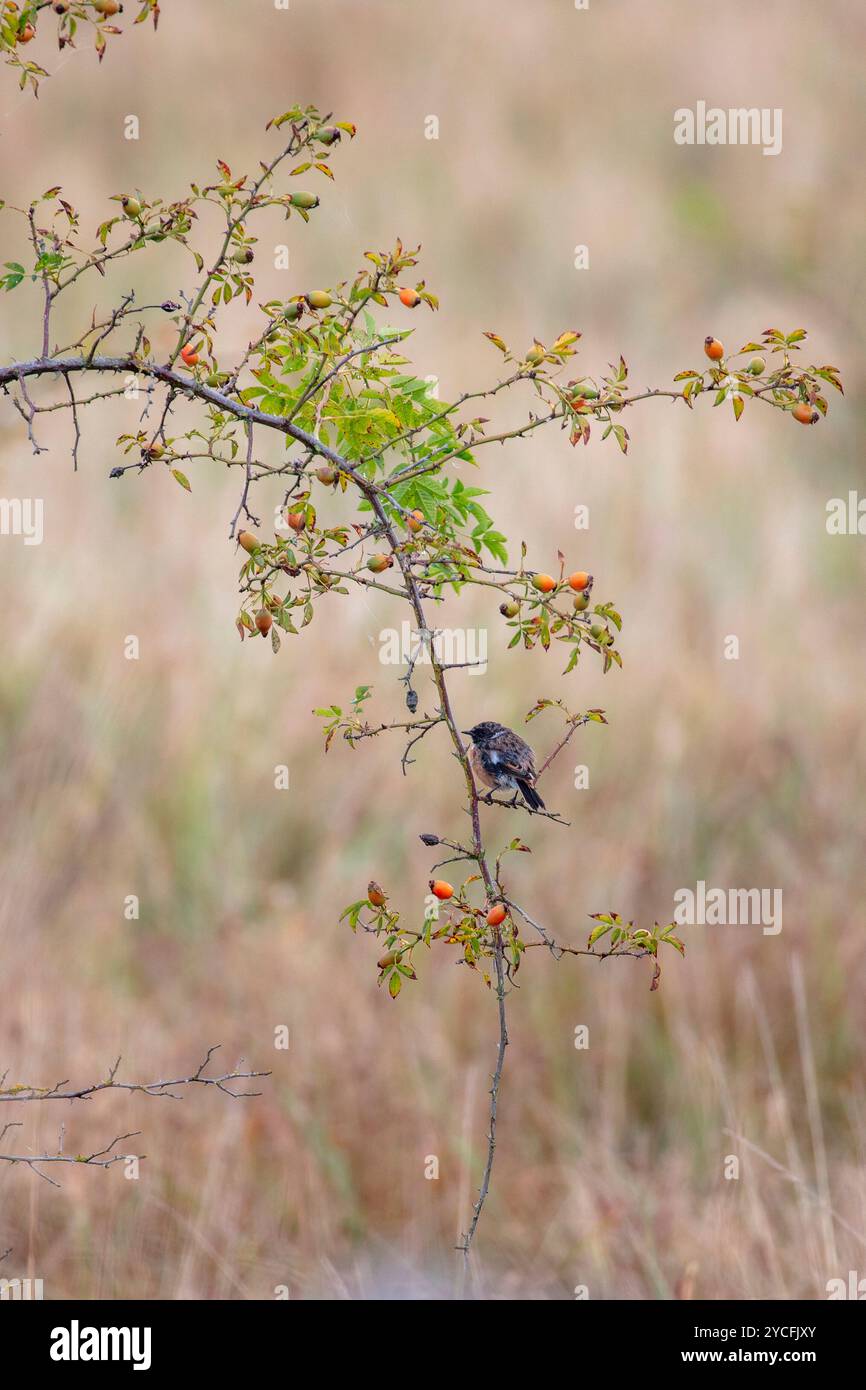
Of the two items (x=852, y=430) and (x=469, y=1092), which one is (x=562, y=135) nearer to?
(x=852, y=430)

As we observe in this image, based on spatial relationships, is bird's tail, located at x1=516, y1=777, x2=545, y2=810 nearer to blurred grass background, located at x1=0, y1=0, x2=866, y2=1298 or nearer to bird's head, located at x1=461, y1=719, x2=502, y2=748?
bird's head, located at x1=461, y1=719, x2=502, y2=748

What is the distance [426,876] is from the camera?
5695 mm

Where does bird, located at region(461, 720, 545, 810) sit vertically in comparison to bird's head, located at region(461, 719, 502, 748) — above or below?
below

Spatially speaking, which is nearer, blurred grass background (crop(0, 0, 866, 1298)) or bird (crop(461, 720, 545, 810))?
bird (crop(461, 720, 545, 810))

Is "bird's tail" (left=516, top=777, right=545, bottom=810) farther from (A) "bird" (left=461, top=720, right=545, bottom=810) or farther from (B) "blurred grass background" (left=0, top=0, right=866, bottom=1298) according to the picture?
(B) "blurred grass background" (left=0, top=0, right=866, bottom=1298)

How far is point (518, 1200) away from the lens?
490cm

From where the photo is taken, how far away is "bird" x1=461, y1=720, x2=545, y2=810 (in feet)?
8.36

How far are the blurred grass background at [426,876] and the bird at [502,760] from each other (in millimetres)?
1050

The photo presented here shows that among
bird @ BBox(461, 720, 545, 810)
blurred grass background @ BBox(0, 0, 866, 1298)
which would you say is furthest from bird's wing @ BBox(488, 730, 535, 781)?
blurred grass background @ BBox(0, 0, 866, 1298)

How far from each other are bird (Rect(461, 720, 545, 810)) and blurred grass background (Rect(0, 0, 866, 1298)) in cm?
105

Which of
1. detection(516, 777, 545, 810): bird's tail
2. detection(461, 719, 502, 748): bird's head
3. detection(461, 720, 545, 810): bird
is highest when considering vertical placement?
detection(461, 719, 502, 748): bird's head

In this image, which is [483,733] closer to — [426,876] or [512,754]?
[512,754]

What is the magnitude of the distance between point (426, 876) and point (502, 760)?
3162 mm

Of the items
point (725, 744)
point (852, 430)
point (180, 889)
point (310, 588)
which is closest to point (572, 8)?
point (852, 430)
